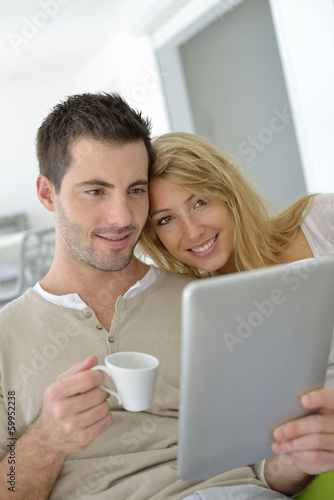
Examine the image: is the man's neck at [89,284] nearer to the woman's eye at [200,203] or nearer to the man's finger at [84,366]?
the woman's eye at [200,203]

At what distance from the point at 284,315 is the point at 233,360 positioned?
4.0 inches

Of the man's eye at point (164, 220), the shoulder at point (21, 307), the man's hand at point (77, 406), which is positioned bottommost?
the man's hand at point (77, 406)

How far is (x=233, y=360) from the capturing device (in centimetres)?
74

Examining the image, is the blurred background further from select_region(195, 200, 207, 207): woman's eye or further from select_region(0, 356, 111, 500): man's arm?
select_region(0, 356, 111, 500): man's arm

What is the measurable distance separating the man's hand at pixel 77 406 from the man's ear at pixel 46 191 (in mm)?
615

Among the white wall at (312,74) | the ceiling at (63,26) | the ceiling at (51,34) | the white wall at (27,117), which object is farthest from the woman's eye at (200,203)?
the white wall at (27,117)

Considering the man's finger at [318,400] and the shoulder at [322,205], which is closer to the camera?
the man's finger at [318,400]

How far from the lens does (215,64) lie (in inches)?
191

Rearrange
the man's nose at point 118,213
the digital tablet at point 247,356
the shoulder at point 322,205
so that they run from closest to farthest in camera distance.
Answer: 1. the digital tablet at point 247,356
2. the man's nose at point 118,213
3. the shoulder at point 322,205

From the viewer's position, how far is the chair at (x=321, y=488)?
99 centimetres

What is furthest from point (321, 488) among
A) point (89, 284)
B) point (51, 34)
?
point (51, 34)

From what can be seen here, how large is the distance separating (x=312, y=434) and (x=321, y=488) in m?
0.25

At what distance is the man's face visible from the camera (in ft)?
3.98

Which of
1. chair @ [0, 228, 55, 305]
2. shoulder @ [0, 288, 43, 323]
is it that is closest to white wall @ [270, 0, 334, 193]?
chair @ [0, 228, 55, 305]
